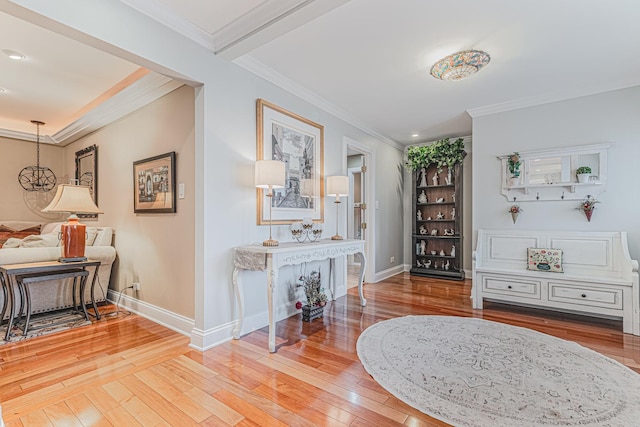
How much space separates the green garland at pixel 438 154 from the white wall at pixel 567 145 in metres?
0.95

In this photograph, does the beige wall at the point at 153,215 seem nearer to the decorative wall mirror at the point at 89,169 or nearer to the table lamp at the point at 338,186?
the decorative wall mirror at the point at 89,169

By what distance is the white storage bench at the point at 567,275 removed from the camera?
284cm

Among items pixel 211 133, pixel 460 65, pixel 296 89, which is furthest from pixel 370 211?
pixel 211 133

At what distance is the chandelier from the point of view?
497 centimetres

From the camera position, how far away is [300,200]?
341 cm

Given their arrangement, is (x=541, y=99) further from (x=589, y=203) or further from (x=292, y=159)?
(x=292, y=159)

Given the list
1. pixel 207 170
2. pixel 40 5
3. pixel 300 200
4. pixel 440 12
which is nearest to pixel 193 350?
pixel 207 170

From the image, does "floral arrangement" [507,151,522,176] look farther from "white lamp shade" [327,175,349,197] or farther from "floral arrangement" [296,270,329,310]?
"floral arrangement" [296,270,329,310]

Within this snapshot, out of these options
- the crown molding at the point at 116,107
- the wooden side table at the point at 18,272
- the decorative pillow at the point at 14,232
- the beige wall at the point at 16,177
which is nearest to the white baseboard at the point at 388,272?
the wooden side table at the point at 18,272

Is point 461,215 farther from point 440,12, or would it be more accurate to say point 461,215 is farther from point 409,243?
point 440,12

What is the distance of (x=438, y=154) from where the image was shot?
5.14 metres

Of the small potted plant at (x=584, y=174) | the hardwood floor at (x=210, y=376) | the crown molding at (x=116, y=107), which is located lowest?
the hardwood floor at (x=210, y=376)

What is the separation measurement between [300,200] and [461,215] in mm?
3253

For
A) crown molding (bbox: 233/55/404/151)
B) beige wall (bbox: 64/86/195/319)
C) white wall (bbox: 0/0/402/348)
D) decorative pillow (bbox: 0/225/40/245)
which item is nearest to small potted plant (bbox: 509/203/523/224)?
crown molding (bbox: 233/55/404/151)
